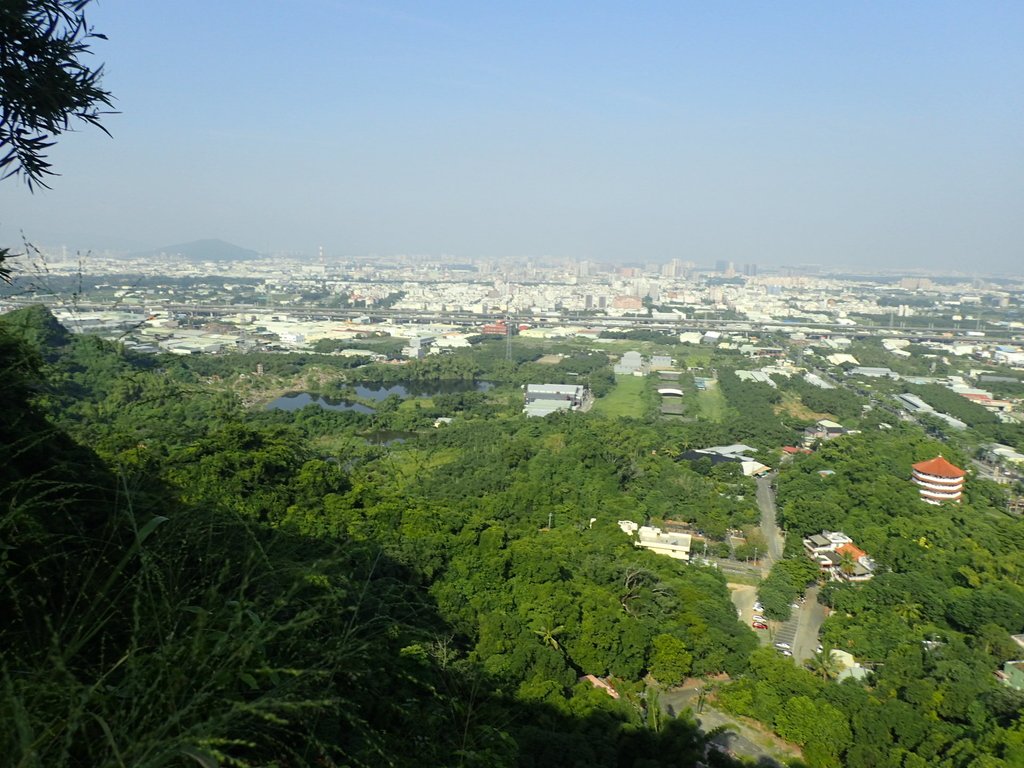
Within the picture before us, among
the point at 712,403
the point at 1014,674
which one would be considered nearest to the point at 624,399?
the point at 712,403

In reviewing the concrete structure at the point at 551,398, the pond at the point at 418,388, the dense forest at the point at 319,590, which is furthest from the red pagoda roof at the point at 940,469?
the pond at the point at 418,388

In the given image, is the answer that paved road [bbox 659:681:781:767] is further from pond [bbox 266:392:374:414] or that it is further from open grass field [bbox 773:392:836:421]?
open grass field [bbox 773:392:836:421]

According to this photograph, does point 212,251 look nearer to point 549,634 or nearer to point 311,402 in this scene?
point 311,402

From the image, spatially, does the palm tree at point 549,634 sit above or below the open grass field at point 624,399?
above

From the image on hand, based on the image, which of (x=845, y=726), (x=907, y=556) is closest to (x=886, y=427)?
(x=907, y=556)

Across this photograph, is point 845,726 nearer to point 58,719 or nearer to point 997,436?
point 58,719

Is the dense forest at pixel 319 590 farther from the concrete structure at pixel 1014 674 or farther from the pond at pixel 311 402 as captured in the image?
the pond at pixel 311 402
